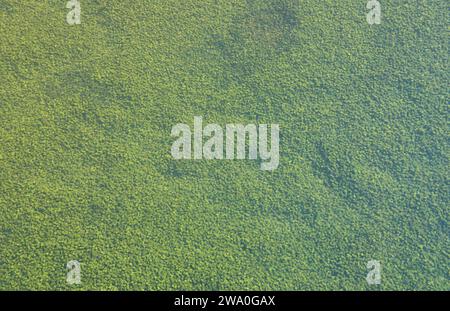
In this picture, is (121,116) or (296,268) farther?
(121,116)

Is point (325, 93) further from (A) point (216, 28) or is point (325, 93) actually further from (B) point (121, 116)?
(B) point (121, 116)

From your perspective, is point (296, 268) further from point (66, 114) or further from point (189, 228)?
point (66, 114)

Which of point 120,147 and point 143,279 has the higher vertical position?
point 120,147

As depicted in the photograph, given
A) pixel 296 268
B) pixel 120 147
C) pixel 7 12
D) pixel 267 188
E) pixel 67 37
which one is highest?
pixel 7 12

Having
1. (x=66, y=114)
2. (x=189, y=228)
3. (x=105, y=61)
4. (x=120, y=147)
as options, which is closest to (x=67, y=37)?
(x=105, y=61)
